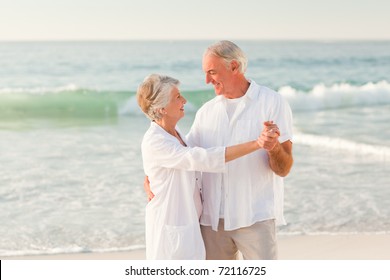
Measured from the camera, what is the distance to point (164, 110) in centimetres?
296

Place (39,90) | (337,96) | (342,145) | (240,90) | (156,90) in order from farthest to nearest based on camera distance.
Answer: (39,90), (337,96), (342,145), (240,90), (156,90)

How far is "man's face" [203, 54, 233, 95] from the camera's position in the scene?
118 inches

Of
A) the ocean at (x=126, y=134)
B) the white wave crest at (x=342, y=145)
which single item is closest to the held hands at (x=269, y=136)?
the ocean at (x=126, y=134)

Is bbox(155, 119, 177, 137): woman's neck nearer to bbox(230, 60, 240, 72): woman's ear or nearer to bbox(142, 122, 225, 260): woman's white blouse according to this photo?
bbox(142, 122, 225, 260): woman's white blouse

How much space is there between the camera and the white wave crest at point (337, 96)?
16.5 m

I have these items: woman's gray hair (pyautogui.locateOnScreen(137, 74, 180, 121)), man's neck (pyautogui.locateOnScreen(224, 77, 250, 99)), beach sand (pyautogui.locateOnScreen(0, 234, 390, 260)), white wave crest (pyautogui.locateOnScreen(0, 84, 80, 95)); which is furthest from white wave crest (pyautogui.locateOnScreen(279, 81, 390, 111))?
woman's gray hair (pyautogui.locateOnScreen(137, 74, 180, 121))

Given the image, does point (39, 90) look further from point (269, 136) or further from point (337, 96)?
point (269, 136)

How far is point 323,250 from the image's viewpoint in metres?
5.20

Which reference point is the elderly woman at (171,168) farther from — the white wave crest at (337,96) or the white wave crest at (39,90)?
the white wave crest at (39,90)

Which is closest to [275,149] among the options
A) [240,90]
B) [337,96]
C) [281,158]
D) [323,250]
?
[281,158]

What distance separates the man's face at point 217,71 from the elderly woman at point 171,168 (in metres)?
0.15

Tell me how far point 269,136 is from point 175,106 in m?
0.43

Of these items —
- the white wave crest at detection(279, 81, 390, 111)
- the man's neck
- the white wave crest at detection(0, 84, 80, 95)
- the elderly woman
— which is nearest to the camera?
the elderly woman

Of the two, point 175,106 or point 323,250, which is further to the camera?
point 323,250
